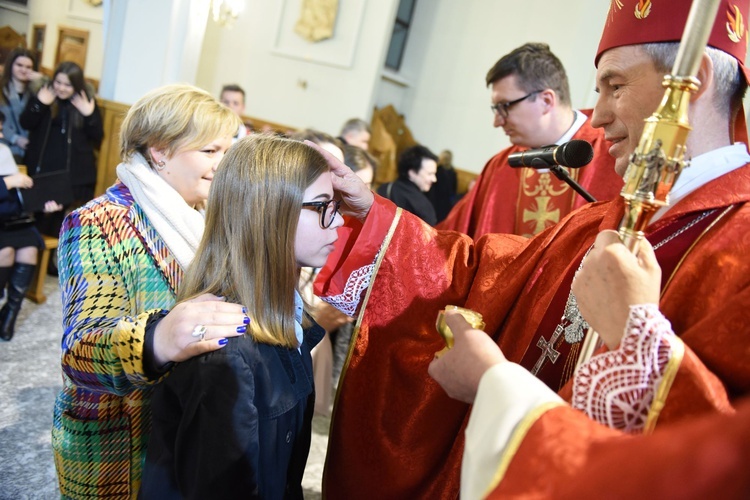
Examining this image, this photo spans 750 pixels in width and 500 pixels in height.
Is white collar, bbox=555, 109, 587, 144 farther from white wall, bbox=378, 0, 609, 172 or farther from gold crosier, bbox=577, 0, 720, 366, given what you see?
white wall, bbox=378, 0, 609, 172

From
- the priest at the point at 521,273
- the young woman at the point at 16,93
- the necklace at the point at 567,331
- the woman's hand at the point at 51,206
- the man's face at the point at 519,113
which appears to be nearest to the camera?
the priest at the point at 521,273

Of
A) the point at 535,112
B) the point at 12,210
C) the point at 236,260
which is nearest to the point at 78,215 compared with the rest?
the point at 236,260

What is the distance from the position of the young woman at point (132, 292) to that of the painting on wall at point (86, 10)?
5.42m

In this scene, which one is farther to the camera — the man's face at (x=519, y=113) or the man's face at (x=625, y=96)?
the man's face at (x=519, y=113)

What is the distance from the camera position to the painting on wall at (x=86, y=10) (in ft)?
20.9

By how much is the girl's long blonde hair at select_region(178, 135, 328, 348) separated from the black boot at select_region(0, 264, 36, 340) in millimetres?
3123

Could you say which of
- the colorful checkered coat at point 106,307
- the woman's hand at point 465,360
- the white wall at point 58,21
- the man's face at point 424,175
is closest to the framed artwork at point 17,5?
the white wall at point 58,21

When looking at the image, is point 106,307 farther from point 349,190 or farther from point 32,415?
point 32,415

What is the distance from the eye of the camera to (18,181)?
4355mm

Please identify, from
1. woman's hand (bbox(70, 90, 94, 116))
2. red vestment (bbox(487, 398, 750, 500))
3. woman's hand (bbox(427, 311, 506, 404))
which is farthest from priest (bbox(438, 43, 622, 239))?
woman's hand (bbox(70, 90, 94, 116))

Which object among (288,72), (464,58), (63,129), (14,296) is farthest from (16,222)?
(464,58)

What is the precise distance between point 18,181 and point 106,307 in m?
3.45

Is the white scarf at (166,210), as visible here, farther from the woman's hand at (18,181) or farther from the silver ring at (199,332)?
the woman's hand at (18,181)

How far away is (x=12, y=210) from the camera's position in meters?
4.30
